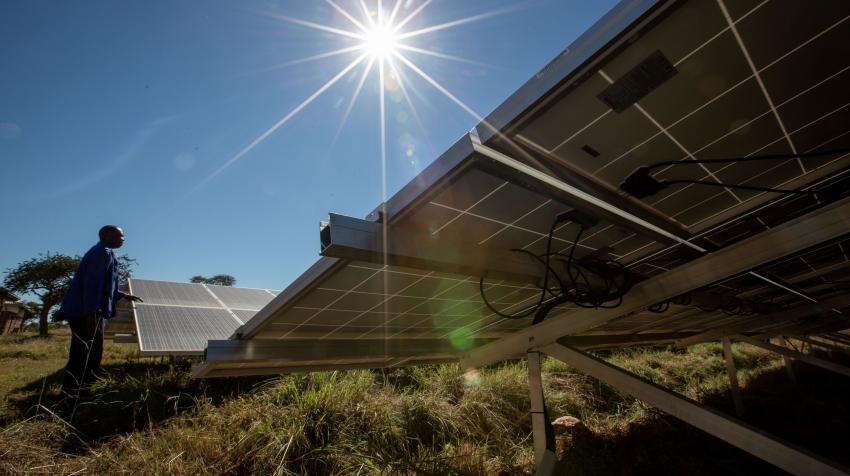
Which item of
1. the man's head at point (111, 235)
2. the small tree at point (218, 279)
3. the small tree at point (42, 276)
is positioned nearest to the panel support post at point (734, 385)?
the man's head at point (111, 235)

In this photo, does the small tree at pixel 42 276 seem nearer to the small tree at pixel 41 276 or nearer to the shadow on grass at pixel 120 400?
the small tree at pixel 41 276

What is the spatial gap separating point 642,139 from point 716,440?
694 cm

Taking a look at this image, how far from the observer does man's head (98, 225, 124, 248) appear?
5045mm

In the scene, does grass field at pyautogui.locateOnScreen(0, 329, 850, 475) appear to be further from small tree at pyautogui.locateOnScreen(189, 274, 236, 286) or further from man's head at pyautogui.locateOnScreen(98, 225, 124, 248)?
small tree at pyautogui.locateOnScreen(189, 274, 236, 286)

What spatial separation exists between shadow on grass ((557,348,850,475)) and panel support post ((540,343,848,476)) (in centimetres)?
221

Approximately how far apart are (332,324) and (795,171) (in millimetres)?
4367

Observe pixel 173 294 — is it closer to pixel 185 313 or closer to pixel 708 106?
pixel 185 313

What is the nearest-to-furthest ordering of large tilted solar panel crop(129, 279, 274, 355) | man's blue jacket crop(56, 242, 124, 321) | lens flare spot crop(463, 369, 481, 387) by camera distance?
man's blue jacket crop(56, 242, 124, 321), large tilted solar panel crop(129, 279, 274, 355), lens flare spot crop(463, 369, 481, 387)

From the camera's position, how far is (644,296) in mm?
3314

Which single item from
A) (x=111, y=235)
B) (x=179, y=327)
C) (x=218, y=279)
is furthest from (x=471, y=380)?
(x=218, y=279)

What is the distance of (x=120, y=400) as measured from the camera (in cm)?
486

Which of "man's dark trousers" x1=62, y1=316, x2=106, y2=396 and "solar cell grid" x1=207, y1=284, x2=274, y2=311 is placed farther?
"solar cell grid" x1=207, y1=284, x2=274, y2=311

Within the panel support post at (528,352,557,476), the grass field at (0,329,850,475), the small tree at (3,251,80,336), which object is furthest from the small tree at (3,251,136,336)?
the panel support post at (528,352,557,476)

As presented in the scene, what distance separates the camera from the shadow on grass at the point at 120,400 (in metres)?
4.31
